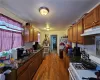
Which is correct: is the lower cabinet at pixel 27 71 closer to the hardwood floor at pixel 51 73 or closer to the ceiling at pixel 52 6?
the hardwood floor at pixel 51 73

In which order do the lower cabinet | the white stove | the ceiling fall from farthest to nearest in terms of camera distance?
the ceiling
the lower cabinet
the white stove

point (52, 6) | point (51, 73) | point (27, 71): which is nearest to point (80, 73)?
point (27, 71)

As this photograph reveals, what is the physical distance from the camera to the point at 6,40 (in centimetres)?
287

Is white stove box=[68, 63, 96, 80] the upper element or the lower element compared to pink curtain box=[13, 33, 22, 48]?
lower

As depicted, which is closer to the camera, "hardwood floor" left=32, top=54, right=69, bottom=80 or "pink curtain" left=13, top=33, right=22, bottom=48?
"pink curtain" left=13, top=33, right=22, bottom=48

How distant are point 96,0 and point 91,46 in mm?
1209

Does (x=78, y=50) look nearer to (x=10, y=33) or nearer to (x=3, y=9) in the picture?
(x=10, y=33)

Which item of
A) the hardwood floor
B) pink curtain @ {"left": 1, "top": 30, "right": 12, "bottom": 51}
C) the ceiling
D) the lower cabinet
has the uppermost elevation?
the ceiling

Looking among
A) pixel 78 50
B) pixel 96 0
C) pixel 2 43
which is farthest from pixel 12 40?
pixel 96 0

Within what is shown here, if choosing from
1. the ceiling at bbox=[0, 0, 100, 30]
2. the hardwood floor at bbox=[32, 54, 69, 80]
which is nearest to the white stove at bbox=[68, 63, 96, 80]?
the ceiling at bbox=[0, 0, 100, 30]

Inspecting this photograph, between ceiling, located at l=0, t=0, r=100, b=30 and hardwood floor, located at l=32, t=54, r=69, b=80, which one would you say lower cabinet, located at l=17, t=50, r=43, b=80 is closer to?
hardwood floor, located at l=32, t=54, r=69, b=80

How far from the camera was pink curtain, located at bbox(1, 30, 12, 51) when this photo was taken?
2.70 meters

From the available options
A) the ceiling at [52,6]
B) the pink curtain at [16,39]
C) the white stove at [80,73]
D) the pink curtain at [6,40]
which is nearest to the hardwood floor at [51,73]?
the pink curtain at [16,39]

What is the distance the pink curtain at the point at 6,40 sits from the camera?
2697 millimetres
